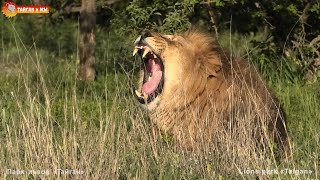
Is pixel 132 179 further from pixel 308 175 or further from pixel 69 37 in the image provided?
pixel 69 37

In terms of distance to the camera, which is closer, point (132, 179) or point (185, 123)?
point (132, 179)

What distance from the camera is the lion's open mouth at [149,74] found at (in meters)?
5.45

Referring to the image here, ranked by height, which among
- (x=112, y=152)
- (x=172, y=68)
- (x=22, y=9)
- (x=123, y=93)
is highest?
(x=22, y=9)

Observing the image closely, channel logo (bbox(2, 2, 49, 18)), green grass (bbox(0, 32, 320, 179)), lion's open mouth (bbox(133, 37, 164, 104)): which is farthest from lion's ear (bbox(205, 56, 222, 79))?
channel logo (bbox(2, 2, 49, 18))

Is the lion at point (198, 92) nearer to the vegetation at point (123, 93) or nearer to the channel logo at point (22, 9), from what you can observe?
the vegetation at point (123, 93)

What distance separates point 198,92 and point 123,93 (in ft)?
3.10

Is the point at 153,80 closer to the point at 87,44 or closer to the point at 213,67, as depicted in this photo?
the point at 213,67

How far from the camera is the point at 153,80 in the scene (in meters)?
5.59

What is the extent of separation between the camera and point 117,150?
4.79 meters

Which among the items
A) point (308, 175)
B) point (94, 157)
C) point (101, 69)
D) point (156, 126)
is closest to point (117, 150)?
point (94, 157)

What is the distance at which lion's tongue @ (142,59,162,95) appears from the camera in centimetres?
556

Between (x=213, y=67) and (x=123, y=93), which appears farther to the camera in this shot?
(x=123, y=93)

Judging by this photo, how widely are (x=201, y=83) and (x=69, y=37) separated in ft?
21.4

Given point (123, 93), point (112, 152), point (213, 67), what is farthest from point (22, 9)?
point (112, 152)
